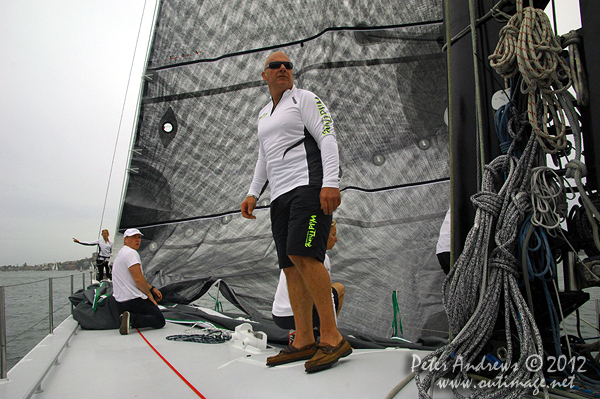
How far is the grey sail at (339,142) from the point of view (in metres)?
3.34

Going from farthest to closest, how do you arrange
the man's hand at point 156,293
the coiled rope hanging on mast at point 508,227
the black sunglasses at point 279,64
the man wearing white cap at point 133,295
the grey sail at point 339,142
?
the grey sail at point 339,142
the man's hand at point 156,293
the man wearing white cap at point 133,295
the black sunglasses at point 279,64
the coiled rope hanging on mast at point 508,227

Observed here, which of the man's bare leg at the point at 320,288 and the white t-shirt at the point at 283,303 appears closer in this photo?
the man's bare leg at the point at 320,288

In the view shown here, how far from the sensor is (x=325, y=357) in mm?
1358

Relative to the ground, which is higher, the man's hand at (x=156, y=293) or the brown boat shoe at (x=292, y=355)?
the man's hand at (x=156, y=293)

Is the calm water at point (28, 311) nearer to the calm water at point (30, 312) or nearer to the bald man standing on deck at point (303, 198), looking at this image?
the calm water at point (30, 312)

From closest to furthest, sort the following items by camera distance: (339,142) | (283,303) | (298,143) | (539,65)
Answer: (539,65) < (298,143) < (283,303) < (339,142)

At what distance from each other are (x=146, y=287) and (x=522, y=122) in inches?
98.4

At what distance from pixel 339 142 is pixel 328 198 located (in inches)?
88.9

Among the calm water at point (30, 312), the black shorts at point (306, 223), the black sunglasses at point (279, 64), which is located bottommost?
the calm water at point (30, 312)

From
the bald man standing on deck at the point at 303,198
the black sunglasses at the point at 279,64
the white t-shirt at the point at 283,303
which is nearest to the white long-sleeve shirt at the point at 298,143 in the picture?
the bald man standing on deck at the point at 303,198

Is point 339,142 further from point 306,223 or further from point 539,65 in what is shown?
point 539,65

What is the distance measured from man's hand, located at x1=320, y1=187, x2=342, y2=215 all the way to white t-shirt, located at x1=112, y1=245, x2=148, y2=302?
6.05 feet

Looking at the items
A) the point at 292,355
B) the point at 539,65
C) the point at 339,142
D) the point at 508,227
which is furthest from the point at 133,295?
the point at 539,65

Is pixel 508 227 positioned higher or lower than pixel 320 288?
higher
